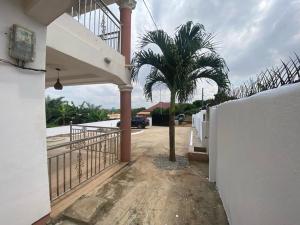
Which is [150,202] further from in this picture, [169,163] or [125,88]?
[125,88]

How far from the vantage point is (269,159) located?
1497 millimetres

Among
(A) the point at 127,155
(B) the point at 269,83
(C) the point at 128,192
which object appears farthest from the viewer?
(A) the point at 127,155

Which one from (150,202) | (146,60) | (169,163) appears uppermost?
(146,60)

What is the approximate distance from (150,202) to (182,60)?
148 inches

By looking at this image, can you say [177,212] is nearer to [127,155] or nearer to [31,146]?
[31,146]

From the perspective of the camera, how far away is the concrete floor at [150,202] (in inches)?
119

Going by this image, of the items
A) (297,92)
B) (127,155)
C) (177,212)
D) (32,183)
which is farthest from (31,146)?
(127,155)

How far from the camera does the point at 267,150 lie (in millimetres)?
1538

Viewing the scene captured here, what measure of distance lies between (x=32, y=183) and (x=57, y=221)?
0.74 metres

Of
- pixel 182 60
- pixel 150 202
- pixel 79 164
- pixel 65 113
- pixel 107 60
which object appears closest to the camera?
pixel 150 202

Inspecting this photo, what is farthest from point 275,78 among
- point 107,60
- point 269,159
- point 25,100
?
point 107,60

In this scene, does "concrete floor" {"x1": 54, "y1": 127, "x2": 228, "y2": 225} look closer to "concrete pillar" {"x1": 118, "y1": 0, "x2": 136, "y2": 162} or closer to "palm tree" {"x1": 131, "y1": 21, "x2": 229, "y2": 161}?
"concrete pillar" {"x1": 118, "y1": 0, "x2": 136, "y2": 162}

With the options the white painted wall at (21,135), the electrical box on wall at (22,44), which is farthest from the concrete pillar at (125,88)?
the electrical box on wall at (22,44)

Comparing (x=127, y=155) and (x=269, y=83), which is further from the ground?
(x=269, y=83)
